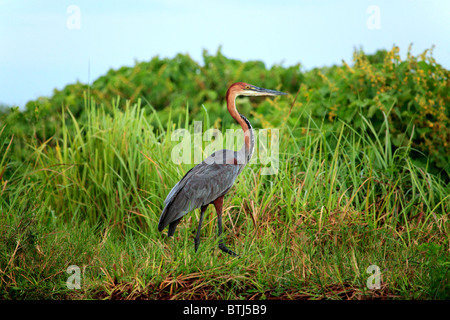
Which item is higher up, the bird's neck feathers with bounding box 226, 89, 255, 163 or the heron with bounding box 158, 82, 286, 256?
the bird's neck feathers with bounding box 226, 89, 255, 163

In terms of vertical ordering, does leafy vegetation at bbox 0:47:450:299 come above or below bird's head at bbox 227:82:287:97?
below

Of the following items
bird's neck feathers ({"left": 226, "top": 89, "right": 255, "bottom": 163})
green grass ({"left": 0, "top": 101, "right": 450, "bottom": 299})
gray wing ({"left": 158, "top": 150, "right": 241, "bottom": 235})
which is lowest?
green grass ({"left": 0, "top": 101, "right": 450, "bottom": 299})

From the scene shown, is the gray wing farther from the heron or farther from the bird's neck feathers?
the bird's neck feathers

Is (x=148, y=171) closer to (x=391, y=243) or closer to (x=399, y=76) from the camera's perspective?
(x=391, y=243)

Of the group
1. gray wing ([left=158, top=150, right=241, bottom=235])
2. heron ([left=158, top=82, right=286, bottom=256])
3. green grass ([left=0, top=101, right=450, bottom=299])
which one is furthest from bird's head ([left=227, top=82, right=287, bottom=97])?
green grass ([left=0, top=101, right=450, bottom=299])

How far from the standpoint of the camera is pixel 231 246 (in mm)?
4102

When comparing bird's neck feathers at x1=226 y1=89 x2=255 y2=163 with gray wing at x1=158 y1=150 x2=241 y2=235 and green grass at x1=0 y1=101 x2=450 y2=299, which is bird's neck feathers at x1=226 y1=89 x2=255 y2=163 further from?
green grass at x1=0 y1=101 x2=450 y2=299

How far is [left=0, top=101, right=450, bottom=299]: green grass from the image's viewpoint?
346 centimetres

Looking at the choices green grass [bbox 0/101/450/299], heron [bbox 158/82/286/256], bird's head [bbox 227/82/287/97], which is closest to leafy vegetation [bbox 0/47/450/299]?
green grass [bbox 0/101/450/299]

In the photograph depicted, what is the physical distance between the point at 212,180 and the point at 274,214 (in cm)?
117

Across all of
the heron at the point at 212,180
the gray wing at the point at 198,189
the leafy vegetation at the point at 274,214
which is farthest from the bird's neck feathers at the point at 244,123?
the leafy vegetation at the point at 274,214

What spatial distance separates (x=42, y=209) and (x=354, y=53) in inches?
167

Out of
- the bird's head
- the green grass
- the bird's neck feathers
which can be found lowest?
the green grass
